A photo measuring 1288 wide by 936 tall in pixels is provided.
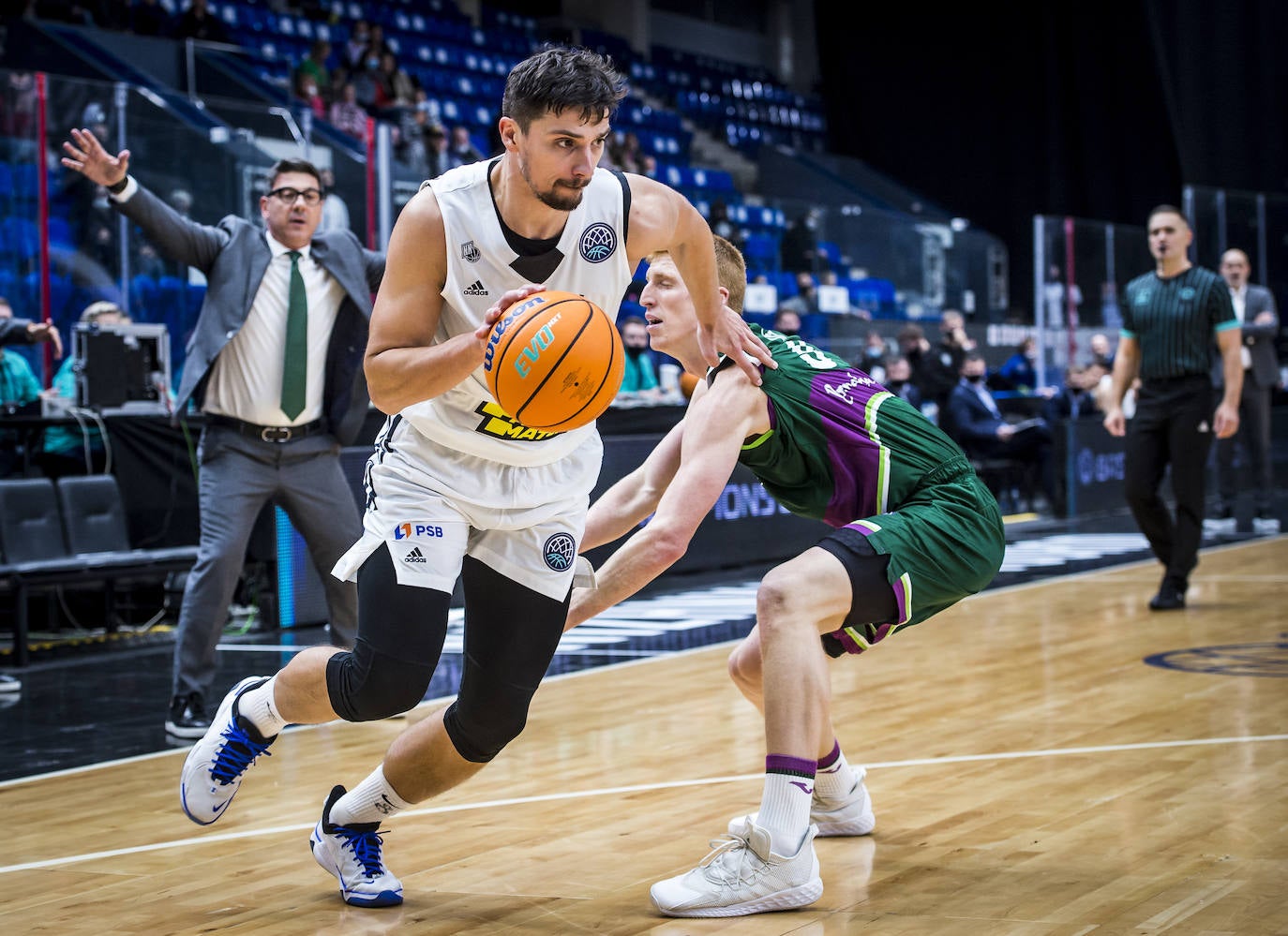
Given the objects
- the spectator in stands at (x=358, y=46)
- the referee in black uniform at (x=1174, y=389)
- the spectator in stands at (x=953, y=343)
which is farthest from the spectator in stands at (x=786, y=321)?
the spectator in stands at (x=358, y=46)

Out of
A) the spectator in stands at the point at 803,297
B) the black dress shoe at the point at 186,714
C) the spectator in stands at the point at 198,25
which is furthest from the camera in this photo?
the spectator in stands at the point at 198,25

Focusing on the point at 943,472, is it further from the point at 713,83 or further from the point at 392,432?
the point at 713,83

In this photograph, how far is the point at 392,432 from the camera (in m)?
3.38

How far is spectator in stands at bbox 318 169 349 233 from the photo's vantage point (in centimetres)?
960

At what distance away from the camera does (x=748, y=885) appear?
3199 millimetres

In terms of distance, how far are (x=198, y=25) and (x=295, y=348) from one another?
11.1m

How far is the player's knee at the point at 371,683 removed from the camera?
125 inches

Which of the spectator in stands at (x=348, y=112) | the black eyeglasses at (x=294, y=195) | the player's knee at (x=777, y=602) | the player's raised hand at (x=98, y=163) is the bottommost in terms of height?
the player's knee at (x=777, y=602)

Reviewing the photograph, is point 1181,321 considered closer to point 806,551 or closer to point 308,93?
point 806,551

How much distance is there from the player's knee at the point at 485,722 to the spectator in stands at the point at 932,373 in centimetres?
1062

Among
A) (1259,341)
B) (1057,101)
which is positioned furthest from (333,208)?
(1057,101)

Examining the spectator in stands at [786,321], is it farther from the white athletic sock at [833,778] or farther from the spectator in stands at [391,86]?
the white athletic sock at [833,778]

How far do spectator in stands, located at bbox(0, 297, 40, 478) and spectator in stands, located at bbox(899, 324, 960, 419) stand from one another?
25.2 feet

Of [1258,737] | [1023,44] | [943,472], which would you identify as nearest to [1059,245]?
[1023,44]
